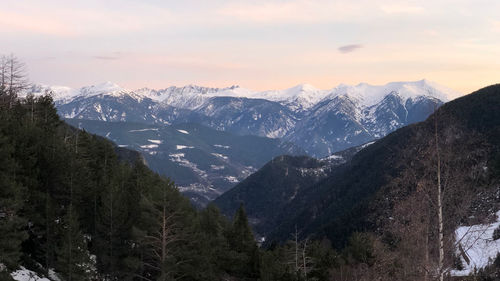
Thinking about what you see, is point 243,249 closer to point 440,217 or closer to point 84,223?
point 84,223

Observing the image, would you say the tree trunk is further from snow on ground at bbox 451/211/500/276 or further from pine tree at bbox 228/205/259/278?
pine tree at bbox 228/205/259/278

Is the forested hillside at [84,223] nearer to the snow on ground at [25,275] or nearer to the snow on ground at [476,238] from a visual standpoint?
the snow on ground at [25,275]

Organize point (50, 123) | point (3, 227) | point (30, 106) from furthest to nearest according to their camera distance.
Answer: point (30, 106), point (50, 123), point (3, 227)

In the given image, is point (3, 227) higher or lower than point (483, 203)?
lower

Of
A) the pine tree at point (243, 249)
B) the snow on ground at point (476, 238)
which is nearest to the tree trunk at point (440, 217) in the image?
the snow on ground at point (476, 238)

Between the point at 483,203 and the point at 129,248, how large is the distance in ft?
122

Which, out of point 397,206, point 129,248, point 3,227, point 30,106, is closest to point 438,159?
point 397,206

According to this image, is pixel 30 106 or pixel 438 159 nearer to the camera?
pixel 438 159

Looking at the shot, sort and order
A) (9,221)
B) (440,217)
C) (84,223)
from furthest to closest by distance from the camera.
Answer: (84,223), (9,221), (440,217)

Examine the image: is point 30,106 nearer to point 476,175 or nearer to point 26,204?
point 26,204

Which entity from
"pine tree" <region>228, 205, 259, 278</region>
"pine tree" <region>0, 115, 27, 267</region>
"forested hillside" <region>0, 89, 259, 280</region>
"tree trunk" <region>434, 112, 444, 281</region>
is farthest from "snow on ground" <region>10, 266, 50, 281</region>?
"tree trunk" <region>434, 112, 444, 281</region>

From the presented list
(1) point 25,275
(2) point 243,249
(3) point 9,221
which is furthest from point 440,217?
(2) point 243,249

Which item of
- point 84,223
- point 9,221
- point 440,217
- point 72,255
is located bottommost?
point 72,255

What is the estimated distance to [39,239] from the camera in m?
47.1
